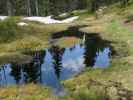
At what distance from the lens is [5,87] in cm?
2062

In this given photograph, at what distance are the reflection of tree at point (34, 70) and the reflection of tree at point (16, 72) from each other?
20.1 inches

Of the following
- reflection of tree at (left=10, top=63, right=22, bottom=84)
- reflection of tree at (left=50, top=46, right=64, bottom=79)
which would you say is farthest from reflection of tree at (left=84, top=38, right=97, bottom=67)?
reflection of tree at (left=10, top=63, right=22, bottom=84)

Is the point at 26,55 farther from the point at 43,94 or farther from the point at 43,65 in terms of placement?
the point at 43,94

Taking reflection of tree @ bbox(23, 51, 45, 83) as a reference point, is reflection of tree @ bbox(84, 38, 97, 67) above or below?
above

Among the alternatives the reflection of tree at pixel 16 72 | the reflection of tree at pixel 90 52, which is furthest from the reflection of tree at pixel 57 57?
the reflection of tree at pixel 16 72

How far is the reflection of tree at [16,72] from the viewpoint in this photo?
78.8 ft

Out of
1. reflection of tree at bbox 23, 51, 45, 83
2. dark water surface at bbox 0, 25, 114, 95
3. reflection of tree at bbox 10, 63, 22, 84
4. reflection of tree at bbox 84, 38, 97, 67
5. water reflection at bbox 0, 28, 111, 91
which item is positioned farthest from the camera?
reflection of tree at bbox 84, 38, 97, 67

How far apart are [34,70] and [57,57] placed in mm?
5589

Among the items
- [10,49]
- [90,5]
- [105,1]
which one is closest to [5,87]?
[10,49]

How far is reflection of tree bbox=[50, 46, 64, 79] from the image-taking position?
25.8 metres

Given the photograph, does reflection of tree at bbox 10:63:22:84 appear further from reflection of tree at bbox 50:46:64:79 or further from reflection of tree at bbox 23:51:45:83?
reflection of tree at bbox 50:46:64:79

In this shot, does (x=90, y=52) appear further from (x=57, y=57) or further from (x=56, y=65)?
(x=56, y=65)

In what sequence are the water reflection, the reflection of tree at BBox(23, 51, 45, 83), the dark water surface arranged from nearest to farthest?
the dark water surface < the water reflection < the reflection of tree at BBox(23, 51, 45, 83)

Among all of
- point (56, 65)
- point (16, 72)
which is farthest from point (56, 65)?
point (16, 72)
